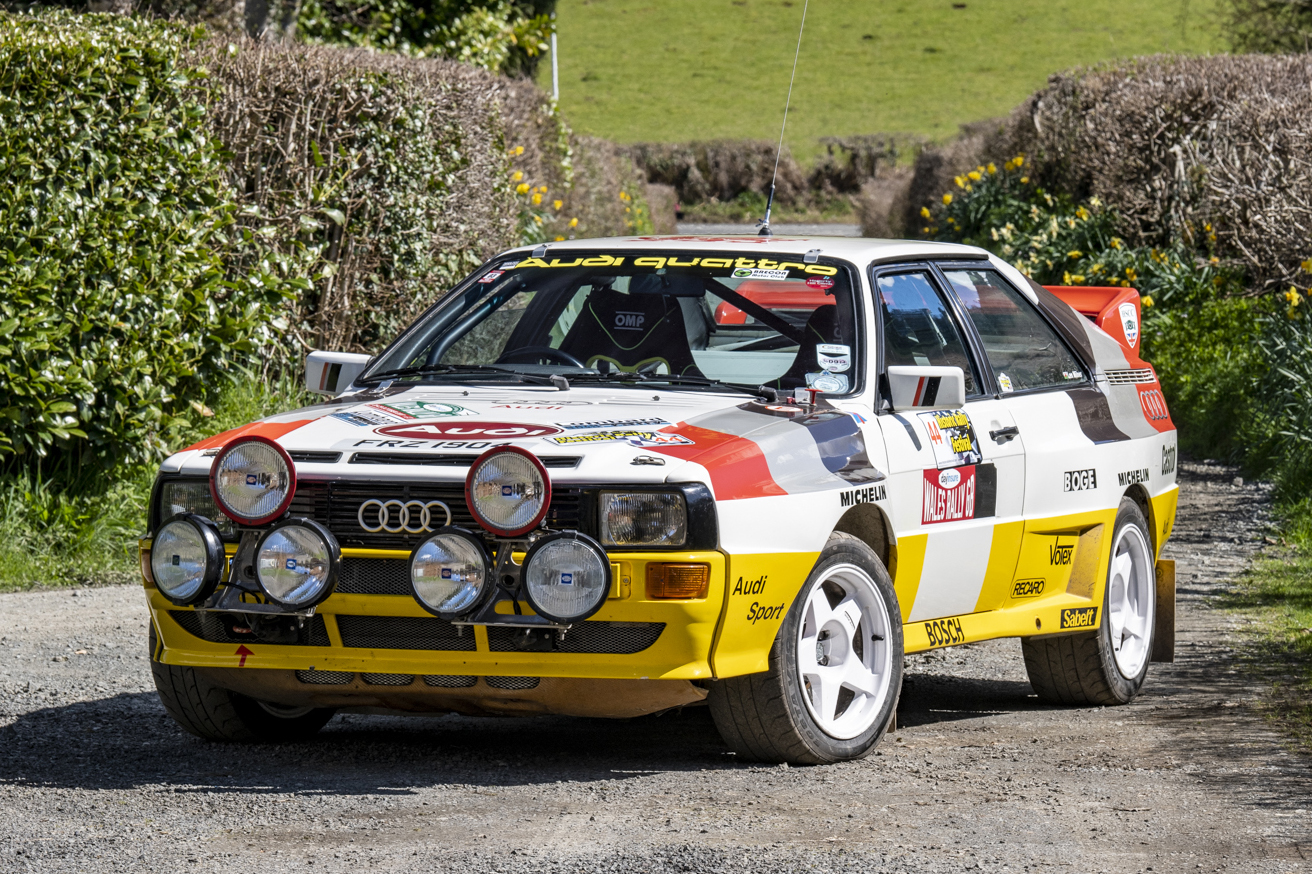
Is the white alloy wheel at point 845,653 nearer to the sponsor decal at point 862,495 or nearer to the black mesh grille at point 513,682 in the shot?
the sponsor decal at point 862,495

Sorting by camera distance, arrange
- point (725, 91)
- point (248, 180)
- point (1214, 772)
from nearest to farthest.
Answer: point (1214, 772), point (248, 180), point (725, 91)

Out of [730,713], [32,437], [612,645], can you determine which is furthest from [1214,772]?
[32,437]

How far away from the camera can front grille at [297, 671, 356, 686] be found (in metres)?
5.30

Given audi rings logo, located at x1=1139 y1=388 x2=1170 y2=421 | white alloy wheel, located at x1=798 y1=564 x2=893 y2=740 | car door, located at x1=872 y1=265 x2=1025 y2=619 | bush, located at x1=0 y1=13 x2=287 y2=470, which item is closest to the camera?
white alloy wheel, located at x1=798 y1=564 x2=893 y2=740

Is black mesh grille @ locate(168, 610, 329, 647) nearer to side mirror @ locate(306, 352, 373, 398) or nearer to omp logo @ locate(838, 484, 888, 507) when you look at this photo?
side mirror @ locate(306, 352, 373, 398)

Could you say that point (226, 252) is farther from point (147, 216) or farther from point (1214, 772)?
point (1214, 772)

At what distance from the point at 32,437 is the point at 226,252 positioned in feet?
6.38

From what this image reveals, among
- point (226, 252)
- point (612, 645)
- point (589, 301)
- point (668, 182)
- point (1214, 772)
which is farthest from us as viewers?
point (668, 182)

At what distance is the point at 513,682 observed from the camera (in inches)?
203

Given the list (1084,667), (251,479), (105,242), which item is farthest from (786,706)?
(105,242)

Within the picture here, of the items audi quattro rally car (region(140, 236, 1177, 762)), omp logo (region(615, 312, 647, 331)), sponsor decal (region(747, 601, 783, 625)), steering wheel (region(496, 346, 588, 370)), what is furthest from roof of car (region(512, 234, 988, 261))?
sponsor decal (region(747, 601, 783, 625))

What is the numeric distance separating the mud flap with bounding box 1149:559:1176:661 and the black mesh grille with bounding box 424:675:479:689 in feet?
10.6

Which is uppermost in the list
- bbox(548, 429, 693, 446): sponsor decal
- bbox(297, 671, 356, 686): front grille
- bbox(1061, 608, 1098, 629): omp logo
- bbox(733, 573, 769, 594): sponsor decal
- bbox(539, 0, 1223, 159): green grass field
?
bbox(539, 0, 1223, 159): green grass field

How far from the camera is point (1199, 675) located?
7371mm
